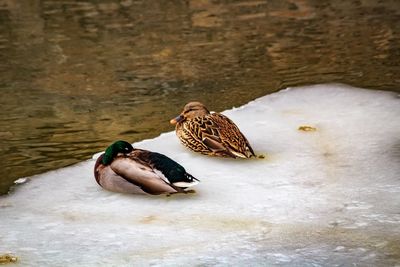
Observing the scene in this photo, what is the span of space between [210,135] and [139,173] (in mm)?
1443

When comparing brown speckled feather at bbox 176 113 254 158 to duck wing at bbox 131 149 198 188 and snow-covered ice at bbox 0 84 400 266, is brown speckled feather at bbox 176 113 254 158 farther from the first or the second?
duck wing at bbox 131 149 198 188

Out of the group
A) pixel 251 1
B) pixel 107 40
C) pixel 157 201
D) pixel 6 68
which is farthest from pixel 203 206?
pixel 251 1

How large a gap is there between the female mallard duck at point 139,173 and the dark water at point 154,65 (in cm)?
126

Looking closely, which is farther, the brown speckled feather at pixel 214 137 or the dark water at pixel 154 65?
the dark water at pixel 154 65

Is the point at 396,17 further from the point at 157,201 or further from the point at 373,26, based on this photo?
the point at 157,201

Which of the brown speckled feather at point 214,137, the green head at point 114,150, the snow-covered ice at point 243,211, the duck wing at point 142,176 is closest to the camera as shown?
the snow-covered ice at point 243,211

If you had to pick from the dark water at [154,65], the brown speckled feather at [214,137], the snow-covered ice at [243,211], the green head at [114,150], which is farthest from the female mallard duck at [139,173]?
the dark water at [154,65]

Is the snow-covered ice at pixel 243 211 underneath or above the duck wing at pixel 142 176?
underneath

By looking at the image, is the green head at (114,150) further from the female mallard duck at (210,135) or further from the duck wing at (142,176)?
the female mallard duck at (210,135)

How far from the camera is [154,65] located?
46.1ft

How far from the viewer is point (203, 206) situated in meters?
6.45

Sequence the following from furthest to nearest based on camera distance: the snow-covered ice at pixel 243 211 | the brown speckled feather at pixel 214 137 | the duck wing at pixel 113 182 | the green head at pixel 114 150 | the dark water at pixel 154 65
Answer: the dark water at pixel 154 65 < the brown speckled feather at pixel 214 137 < the green head at pixel 114 150 < the duck wing at pixel 113 182 < the snow-covered ice at pixel 243 211

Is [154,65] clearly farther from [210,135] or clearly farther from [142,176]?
[142,176]

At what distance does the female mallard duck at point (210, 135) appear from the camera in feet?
25.5
